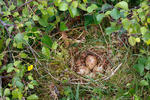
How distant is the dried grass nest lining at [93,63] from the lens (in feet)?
6.17

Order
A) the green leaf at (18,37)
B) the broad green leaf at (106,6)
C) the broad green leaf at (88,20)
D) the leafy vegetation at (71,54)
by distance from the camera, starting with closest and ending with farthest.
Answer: the green leaf at (18,37) < the leafy vegetation at (71,54) < the broad green leaf at (106,6) < the broad green leaf at (88,20)

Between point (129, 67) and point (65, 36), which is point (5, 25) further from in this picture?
point (129, 67)

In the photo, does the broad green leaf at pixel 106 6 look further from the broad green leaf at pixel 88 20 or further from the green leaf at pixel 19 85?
the green leaf at pixel 19 85

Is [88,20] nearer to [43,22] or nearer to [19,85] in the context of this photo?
[43,22]

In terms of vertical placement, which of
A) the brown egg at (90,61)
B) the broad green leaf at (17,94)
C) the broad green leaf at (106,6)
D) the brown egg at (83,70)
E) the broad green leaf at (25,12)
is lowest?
the broad green leaf at (17,94)

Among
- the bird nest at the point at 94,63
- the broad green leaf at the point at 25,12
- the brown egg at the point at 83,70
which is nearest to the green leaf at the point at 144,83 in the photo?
the bird nest at the point at 94,63

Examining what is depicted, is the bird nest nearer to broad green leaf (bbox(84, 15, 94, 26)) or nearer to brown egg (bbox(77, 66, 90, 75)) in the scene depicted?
brown egg (bbox(77, 66, 90, 75))

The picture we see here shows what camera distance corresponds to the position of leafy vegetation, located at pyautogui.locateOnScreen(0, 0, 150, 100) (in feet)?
5.55

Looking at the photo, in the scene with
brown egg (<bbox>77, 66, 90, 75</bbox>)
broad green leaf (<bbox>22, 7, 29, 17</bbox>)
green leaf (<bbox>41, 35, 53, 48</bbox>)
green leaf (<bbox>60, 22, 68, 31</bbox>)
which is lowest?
brown egg (<bbox>77, 66, 90, 75</bbox>)

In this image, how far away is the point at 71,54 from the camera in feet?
6.35

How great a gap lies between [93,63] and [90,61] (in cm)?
3

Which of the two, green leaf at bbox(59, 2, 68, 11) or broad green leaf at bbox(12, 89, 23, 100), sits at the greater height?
green leaf at bbox(59, 2, 68, 11)

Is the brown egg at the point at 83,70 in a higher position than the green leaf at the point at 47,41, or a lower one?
lower

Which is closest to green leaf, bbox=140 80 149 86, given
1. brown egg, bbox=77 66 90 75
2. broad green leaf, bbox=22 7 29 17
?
brown egg, bbox=77 66 90 75
